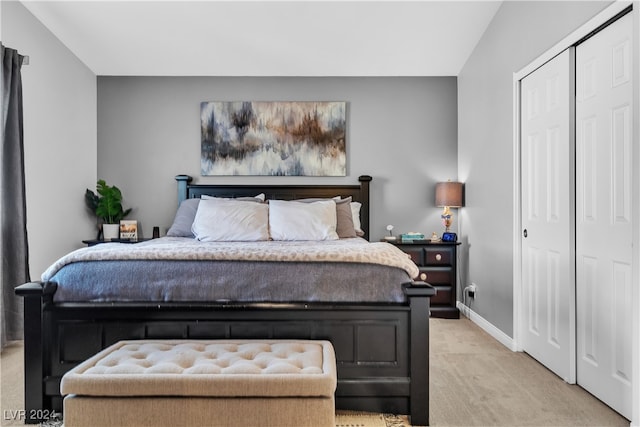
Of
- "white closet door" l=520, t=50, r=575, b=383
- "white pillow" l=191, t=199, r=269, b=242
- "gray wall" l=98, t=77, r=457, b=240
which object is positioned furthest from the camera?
"gray wall" l=98, t=77, r=457, b=240

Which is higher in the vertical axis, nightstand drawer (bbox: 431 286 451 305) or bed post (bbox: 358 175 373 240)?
bed post (bbox: 358 175 373 240)

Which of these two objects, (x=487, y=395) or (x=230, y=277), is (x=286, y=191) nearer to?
(x=230, y=277)

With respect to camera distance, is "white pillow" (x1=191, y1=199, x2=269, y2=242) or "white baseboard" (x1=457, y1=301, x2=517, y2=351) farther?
"white pillow" (x1=191, y1=199, x2=269, y2=242)

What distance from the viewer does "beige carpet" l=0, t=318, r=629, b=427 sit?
2.13 m

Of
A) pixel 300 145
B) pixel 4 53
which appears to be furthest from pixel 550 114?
pixel 4 53

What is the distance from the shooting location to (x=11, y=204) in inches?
125

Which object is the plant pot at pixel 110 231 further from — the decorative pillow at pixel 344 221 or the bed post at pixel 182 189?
the decorative pillow at pixel 344 221

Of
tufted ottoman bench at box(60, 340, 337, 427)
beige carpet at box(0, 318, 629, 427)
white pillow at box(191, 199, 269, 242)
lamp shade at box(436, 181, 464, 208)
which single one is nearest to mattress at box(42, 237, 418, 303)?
tufted ottoman bench at box(60, 340, 337, 427)

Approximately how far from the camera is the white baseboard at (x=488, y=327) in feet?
10.9

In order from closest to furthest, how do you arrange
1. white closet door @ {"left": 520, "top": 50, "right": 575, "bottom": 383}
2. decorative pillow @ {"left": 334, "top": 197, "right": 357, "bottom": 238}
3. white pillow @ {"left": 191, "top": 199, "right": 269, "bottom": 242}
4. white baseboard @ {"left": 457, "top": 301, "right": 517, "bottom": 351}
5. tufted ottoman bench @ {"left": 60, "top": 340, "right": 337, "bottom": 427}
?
tufted ottoman bench @ {"left": 60, "top": 340, "right": 337, "bottom": 427} → white closet door @ {"left": 520, "top": 50, "right": 575, "bottom": 383} → white baseboard @ {"left": 457, "top": 301, "right": 517, "bottom": 351} → white pillow @ {"left": 191, "top": 199, "right": 269, "bottom": 242} → decorative pillow @ {"left": 334, "top": 197, "right": 357, "bottom": 238}

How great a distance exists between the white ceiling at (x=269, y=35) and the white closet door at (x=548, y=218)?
117 centimetres

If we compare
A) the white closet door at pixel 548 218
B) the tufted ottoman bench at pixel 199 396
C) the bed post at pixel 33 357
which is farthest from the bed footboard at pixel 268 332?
the white closet door at pixel 548 218

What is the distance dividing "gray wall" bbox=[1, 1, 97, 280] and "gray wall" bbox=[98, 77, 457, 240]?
0.32m

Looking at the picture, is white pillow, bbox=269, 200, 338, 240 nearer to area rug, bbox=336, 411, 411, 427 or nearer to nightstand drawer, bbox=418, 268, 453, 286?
nightstand drawer, bbox=418, 268, 453, 286
